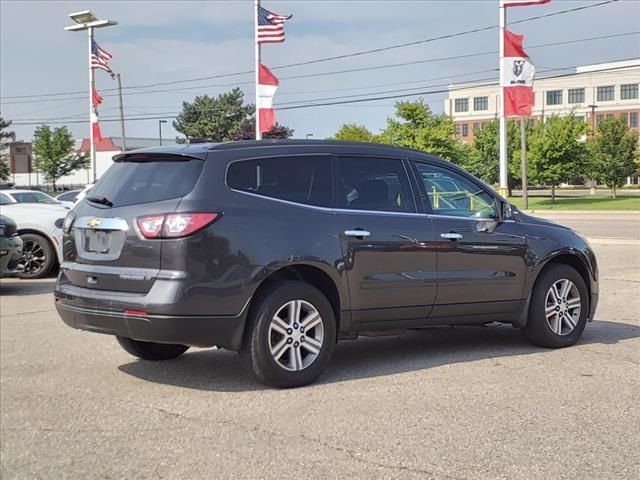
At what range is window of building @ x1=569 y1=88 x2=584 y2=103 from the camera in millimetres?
102062

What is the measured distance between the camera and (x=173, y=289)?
498 cm

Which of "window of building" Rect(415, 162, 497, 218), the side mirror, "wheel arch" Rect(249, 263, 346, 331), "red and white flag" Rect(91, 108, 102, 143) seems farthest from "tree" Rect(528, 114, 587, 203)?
"wheel arch" Rect(249, 263, 346, 331)

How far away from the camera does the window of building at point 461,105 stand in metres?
119

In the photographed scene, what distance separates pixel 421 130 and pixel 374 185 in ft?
132

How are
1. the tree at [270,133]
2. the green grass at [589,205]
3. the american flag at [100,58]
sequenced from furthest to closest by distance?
the green grass at [589,205]
the american flag at [100,58]
the tree at [270,133]

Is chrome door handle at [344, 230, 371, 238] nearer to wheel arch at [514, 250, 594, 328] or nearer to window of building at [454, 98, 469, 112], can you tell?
wheel arch at [514, 250, 594, 328]

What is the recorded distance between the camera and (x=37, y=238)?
1290 cm

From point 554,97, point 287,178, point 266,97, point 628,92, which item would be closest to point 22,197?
point 266,97

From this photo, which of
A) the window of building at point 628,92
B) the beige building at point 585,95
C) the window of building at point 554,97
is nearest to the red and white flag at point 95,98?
the beige building at point 585,95

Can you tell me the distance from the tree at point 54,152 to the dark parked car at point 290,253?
60.7 meters

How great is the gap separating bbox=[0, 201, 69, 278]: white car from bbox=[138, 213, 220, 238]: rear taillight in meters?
8.36

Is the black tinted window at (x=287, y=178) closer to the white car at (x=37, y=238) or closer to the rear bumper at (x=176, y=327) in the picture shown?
the rear bumper at (x=176, y=327)

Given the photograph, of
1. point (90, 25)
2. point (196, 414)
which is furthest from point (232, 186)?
point (90, 25)

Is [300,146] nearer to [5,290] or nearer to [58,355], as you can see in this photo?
[58,355]
